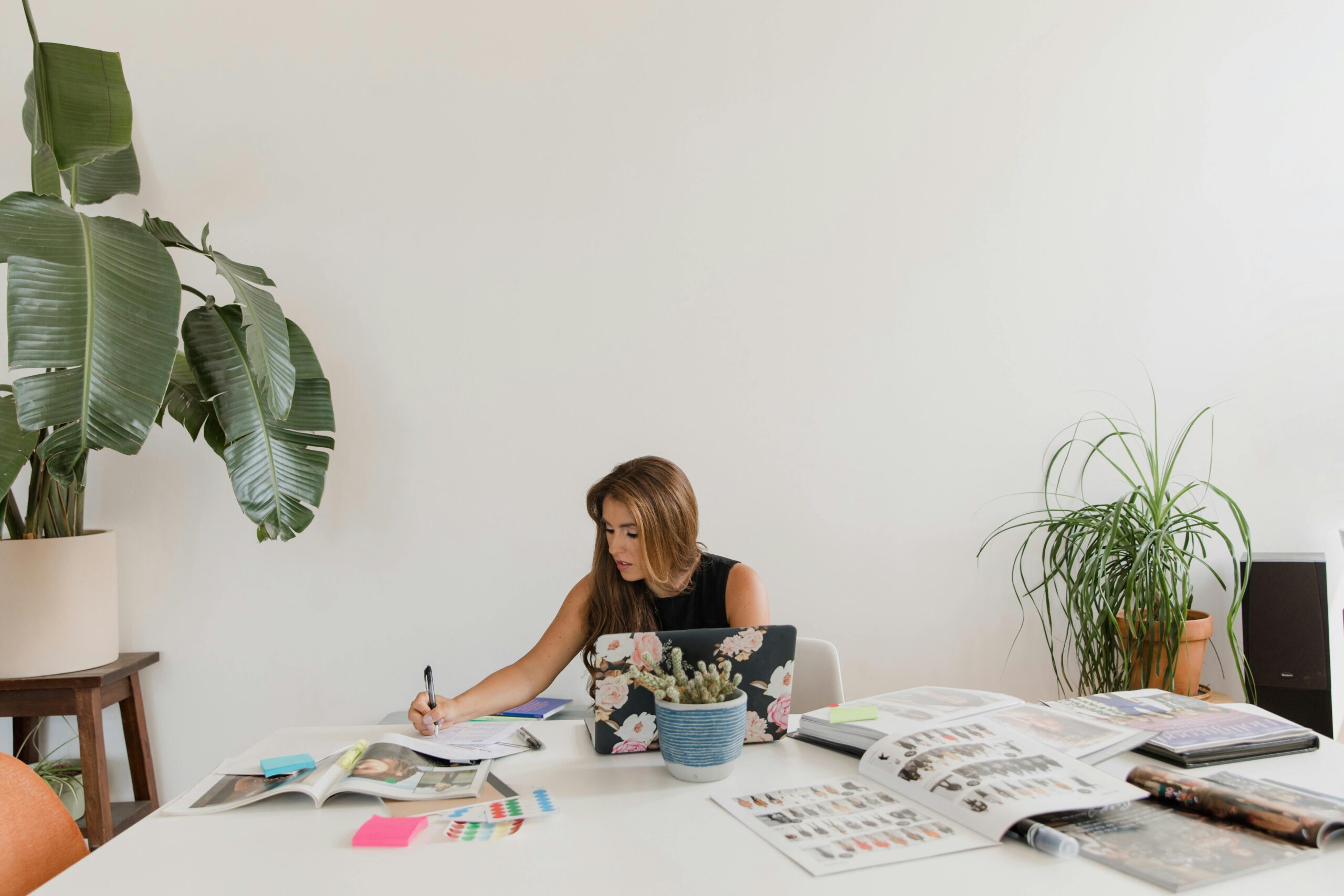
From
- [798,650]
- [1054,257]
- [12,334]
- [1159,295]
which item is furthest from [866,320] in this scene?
[12,334]

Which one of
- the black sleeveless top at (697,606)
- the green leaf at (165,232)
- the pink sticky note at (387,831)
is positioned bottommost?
the pink sticky note at (387,831)

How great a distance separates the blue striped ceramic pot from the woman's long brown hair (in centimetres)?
64

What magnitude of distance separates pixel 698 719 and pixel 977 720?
50 centimetres

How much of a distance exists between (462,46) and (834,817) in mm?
2501

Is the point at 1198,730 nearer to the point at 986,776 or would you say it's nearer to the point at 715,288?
the point at 986,776

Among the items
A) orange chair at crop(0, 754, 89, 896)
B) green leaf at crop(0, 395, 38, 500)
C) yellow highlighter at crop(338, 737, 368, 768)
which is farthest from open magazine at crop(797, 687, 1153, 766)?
green leaf at crop(0, 395, 38, 500)

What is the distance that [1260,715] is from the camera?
159 centimetres

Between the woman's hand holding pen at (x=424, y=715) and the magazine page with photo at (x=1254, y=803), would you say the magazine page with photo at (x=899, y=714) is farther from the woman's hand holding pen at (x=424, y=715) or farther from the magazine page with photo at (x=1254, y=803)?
the woman's hand holding pen at (x=424, y=715)

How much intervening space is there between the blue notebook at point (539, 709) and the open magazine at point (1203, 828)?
1542 millimetres

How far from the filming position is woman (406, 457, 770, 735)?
6.69 feet

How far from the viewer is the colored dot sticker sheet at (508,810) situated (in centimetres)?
129

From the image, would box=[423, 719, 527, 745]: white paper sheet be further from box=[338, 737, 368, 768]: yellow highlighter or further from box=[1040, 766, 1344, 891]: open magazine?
box=[1040, 766, 1344, 891]: open magazine

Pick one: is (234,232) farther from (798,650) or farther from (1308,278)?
(1308,278)

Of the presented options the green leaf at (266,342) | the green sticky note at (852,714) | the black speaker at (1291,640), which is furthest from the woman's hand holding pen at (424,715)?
the black speaker at (1291,640)
